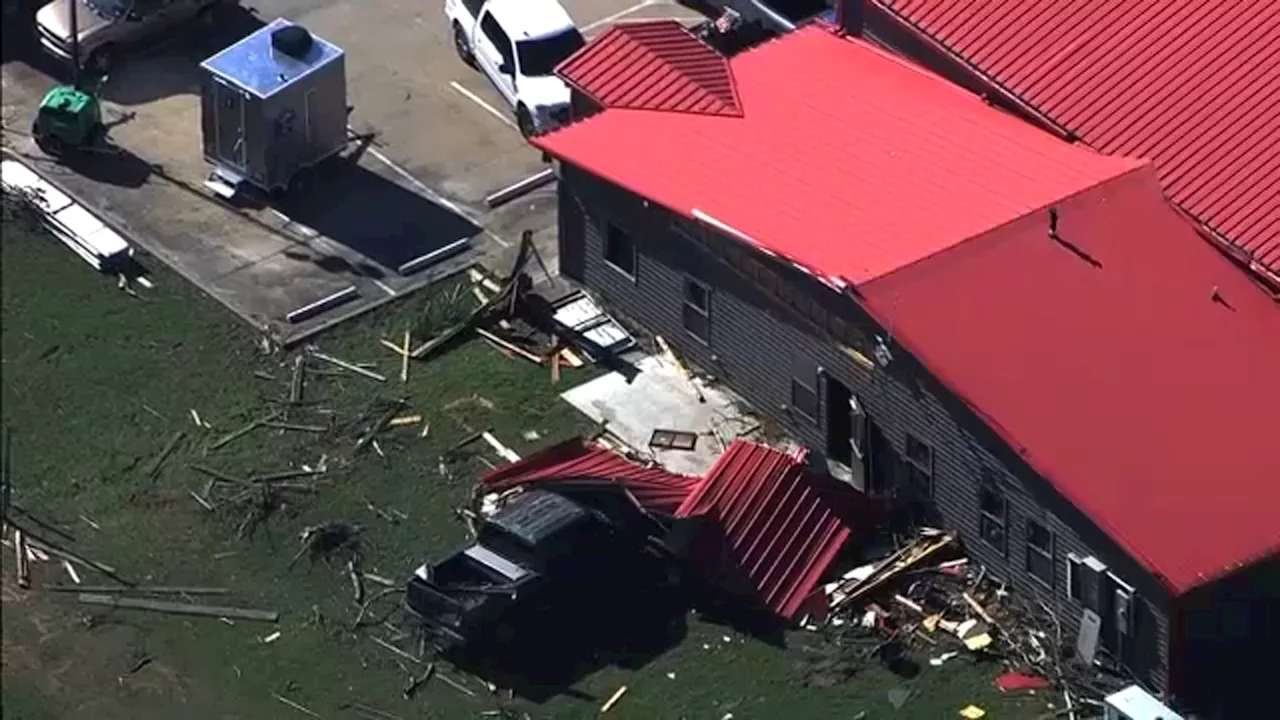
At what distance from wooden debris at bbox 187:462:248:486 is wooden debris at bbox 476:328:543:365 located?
4.23 metres

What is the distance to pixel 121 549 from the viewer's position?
37.4 metres

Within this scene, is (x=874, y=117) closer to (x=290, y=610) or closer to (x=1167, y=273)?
(x=1167, y=273)

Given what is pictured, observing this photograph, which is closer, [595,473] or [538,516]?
[538,516]

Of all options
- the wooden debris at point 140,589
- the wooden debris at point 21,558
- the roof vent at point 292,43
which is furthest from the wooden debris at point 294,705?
the roof vent at point 292,43

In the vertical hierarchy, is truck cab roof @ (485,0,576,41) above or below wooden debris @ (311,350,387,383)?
above

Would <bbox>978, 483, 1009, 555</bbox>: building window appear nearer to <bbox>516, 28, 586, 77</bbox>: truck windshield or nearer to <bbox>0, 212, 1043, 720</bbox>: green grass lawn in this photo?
<bbox>0, 212, 1043, 720</bbox>: green grass lawn

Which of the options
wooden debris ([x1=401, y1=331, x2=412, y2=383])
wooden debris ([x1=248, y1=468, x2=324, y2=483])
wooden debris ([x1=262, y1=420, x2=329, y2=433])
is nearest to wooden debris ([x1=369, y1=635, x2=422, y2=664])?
wooden debris ([x1=248, y1=468, x2=324, y2=483])

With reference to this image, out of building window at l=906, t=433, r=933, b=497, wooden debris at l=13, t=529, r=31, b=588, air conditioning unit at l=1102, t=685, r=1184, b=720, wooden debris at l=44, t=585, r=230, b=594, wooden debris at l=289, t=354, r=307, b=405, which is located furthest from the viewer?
wooden debris at l=289, t=354, r=307, b=405

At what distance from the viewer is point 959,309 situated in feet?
119

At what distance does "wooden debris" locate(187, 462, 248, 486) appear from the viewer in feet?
126

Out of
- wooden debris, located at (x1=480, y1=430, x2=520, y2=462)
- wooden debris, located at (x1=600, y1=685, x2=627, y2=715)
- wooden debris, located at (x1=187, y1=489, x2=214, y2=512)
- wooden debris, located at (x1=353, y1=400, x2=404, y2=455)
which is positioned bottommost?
wooden debris, located at (x1=187, y1=489, x2=214, y2=512)

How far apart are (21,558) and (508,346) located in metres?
7.20

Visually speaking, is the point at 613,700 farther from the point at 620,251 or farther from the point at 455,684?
the point at 620,251

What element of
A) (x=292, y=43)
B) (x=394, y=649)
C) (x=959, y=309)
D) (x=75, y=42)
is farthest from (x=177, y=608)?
(x=75, y=42)
